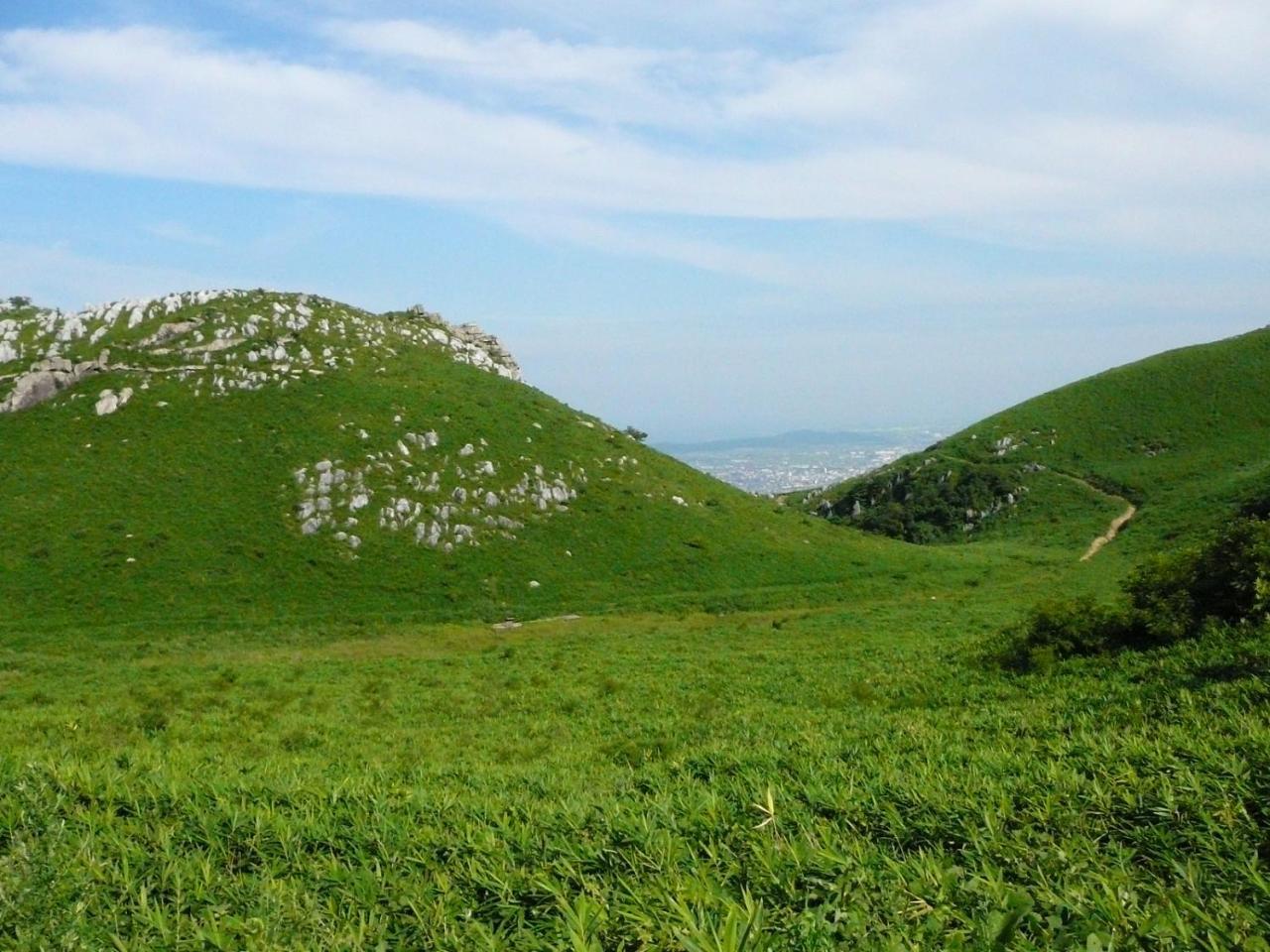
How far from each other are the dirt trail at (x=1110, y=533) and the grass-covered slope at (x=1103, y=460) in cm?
127

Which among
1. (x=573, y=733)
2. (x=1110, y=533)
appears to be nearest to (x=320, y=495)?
(x=573, y=733)

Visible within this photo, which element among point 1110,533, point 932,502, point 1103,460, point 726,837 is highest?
point 1103,460

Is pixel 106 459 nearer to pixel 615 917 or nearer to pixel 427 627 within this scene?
pixel 427 627

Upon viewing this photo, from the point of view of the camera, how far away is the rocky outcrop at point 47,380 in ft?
204

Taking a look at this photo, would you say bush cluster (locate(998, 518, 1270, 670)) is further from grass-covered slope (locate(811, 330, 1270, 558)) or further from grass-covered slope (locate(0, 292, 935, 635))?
grass-covered slope (locate(811, 330, 1270, 558))

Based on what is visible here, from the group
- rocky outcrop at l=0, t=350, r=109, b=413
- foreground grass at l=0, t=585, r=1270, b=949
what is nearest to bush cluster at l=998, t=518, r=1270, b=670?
foreground grass at l=0, t=585, r=1270, b=949

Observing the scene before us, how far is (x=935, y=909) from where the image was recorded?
5.27 metres

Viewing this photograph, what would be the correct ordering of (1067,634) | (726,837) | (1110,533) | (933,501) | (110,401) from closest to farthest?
(726,837) → (1067,634) → (110,401) → (1110,533) → (933,501)

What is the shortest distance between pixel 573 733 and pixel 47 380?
220 ft

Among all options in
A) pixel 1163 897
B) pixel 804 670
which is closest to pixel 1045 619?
pixel 804 670

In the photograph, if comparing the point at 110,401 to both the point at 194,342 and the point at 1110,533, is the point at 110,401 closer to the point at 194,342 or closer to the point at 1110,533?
the point at 194,342

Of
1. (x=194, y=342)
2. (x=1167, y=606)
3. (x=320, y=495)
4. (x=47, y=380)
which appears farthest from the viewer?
(x=194, y=342)

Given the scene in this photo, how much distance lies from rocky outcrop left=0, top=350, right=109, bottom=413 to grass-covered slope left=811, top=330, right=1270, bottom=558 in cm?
8685

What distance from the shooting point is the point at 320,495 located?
57.3 meters
